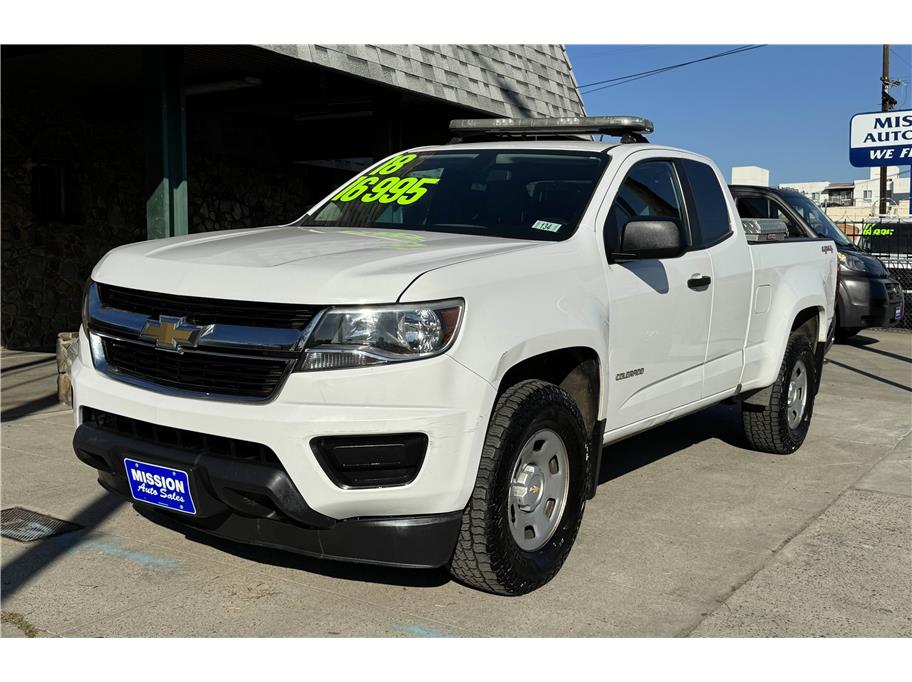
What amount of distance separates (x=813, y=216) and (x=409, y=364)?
10.6 m

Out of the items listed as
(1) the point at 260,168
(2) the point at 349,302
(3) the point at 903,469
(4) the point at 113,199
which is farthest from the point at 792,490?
(1) the point at 260,168

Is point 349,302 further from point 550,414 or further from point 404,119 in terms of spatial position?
point 404,119

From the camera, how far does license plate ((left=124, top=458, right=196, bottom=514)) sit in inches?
138

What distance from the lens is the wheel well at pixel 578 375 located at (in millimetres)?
4207

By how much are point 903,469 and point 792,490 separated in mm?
1086

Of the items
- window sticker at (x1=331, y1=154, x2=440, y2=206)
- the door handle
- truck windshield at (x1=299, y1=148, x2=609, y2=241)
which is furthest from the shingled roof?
the door handle

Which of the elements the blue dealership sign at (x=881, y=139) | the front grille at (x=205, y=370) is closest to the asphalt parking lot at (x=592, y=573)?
the front grille at (x=205, y=370)

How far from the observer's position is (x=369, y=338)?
3340 mm

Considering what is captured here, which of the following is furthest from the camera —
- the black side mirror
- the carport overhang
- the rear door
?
the carport overhang

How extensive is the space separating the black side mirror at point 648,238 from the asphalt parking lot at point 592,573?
140 cm

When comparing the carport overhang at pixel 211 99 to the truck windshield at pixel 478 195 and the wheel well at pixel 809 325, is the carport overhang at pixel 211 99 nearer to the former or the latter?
the truck windshield at pixel 478 195

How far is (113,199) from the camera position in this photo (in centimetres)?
1366

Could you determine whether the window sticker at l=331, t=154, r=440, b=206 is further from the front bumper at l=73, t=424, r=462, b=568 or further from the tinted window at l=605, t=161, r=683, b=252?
the front bumper at l=73, t=424, r=462, b=568

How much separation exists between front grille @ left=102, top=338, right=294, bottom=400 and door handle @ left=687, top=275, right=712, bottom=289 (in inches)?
101
